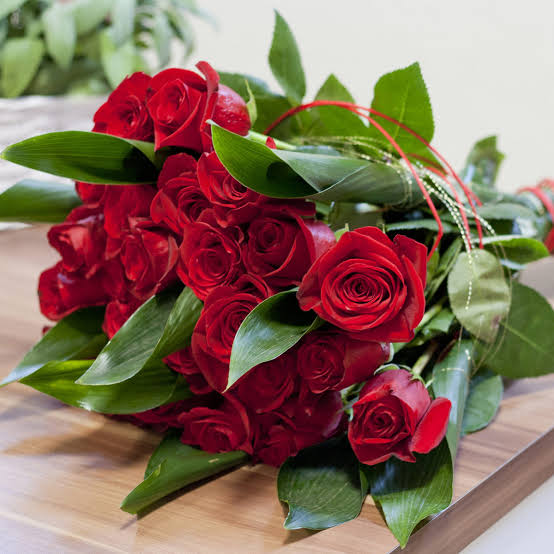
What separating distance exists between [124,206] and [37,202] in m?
0.08

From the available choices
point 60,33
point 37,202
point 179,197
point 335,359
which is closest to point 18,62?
point 60,33

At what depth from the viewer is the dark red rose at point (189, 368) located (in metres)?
0.41

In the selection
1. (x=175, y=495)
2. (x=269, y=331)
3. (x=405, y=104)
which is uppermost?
(x=405, y=104)

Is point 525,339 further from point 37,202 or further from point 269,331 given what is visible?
point 37,202

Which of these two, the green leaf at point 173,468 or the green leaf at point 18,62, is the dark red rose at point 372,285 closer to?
the green leaf at point 173,468

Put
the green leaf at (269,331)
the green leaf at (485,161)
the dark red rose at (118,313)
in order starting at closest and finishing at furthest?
the green leaf at (269,331), the dark red rose at (118,313), the green leaf at (485,161)

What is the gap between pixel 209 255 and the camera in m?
0.40

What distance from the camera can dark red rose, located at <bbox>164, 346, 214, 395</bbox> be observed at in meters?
0.41

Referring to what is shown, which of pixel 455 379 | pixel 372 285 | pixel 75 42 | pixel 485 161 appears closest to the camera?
pixel 372 285

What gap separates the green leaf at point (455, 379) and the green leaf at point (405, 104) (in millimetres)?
146

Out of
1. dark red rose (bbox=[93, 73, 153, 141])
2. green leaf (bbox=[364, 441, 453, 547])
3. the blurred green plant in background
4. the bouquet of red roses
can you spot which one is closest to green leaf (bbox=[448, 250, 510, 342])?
the bouquet of red roses

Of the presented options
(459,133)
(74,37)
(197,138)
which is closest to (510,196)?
(197,138)

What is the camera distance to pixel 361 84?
1.28m

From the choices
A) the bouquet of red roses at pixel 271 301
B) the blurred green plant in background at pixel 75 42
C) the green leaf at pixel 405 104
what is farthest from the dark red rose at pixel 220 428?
the blurred green plant in background at pixel 75 42
